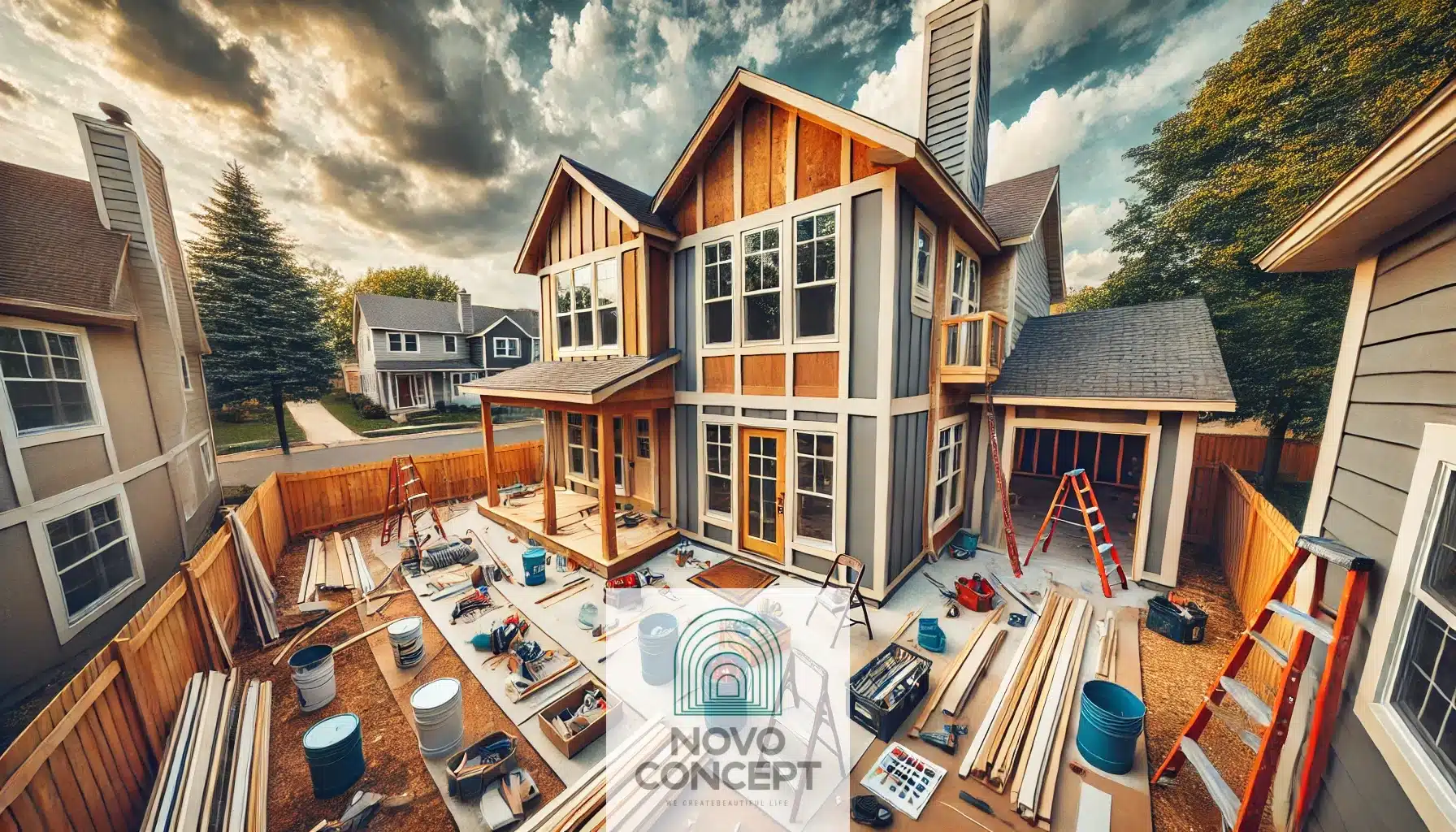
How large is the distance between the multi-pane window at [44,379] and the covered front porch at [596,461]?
4.06 metres

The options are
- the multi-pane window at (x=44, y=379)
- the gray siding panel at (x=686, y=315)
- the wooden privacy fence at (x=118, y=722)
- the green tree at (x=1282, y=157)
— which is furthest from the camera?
the green tree at (x=1282, y=157)

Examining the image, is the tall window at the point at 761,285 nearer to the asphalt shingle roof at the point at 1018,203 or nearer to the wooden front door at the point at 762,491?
the wooden front door at the point at 762,491

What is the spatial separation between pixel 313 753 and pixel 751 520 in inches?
216

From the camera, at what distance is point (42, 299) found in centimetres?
467

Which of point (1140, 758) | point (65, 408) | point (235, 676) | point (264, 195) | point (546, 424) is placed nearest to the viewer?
point (1140, 758)

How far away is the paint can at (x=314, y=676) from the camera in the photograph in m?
4.45

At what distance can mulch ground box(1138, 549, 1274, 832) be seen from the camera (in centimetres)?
329

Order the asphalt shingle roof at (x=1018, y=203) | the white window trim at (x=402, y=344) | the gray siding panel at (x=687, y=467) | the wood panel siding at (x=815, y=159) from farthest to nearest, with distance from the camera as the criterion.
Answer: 1. the white window trim at (x=402, y=344)
2. the asphalt shingle roof at (x=1018, y=203)
3. the gray siding panel at (x=687, y=467)
4. the wood panel siding at (x=815, y=159)

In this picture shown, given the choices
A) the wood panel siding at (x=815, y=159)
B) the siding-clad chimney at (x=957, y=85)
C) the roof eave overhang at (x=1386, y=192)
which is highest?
the siding-clad chimney at (x=957, y=85)

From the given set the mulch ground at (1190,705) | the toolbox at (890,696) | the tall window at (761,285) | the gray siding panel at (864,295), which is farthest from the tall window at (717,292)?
the mulch ground at (1190,705)

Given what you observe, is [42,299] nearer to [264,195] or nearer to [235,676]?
[235,676]

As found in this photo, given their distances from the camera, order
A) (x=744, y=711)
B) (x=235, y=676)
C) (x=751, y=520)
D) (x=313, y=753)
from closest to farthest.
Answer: (x=313, y=753) < (x=744, y=711) < (x=235, y=676) < (x=751, y=520)

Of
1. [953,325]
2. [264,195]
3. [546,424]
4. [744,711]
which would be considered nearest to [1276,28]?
[953,325]

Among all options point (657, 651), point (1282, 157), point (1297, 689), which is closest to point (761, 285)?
point (657, 651)
